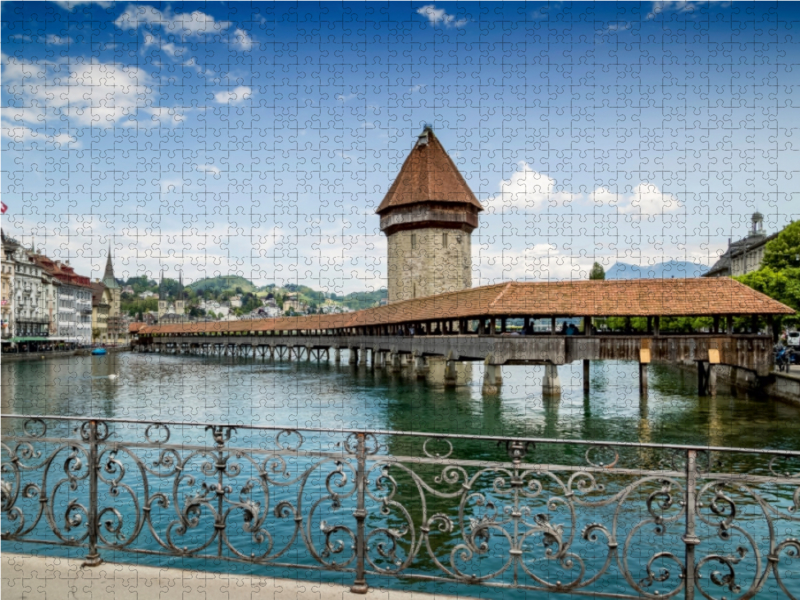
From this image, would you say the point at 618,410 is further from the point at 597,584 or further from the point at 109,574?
the point at 109,574

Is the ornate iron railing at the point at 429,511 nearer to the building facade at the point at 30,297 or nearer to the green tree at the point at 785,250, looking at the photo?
the green tree at the point at 785,250

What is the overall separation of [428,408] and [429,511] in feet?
45.8

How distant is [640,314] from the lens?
81.7 feet

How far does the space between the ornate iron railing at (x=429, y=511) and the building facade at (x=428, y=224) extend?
40.1 metres

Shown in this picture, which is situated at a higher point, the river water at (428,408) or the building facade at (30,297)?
the building facade at (30,297)

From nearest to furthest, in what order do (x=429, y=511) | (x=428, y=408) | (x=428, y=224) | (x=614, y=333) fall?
(x=429, y=511), (x=428, y=408), (x=614, y=333), (x=428, y=224)

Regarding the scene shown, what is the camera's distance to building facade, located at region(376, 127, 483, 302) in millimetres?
56594

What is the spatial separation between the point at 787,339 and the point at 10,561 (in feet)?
146

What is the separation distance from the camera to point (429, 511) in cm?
1066

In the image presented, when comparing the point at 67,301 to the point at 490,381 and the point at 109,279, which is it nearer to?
the point at 109,279

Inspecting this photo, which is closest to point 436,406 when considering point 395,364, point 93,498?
point 93,498

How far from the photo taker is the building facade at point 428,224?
56.6 m

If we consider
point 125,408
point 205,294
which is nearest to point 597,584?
point 125,408

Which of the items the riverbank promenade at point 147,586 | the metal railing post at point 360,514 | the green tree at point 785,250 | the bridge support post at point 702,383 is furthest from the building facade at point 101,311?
the metal railing post at point 360,514
